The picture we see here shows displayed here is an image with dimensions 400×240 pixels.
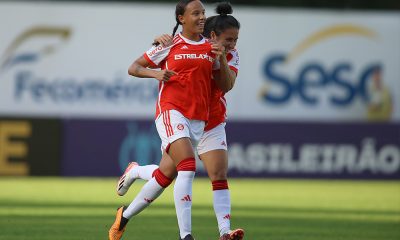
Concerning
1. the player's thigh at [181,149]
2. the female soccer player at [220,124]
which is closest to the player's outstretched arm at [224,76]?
the female soccer player at [220,124]

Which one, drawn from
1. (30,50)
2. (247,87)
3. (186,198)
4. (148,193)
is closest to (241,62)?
(247,87)

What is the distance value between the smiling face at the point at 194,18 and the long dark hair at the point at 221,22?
1.28ft

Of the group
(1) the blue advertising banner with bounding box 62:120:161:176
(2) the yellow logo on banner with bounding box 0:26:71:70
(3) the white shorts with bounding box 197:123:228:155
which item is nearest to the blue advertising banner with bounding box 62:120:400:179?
(1) the blue advertising banner with bounding box 62:120:161:176

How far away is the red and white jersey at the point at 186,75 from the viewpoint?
31.2ft

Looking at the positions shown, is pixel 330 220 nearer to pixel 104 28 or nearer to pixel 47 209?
pixel 47 209

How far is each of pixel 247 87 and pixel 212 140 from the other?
15569 mm

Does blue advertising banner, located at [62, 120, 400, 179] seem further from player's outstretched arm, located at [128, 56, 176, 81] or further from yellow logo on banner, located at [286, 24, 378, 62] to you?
player's outstretched arm, located at [128, 56, 176, 81]

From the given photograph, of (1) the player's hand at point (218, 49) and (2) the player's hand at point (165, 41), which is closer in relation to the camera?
(1) the player's hand at point (218, 49)

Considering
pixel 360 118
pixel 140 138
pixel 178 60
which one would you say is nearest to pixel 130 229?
pixel 178 60

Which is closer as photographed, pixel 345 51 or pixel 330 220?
pixel 330 220

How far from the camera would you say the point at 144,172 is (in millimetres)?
10195

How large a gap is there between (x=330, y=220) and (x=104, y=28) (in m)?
12.7

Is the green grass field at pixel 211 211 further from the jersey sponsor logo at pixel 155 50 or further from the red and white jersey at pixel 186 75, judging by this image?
the jersey sponsor logo at pixel 155 50

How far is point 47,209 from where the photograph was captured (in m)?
14.3
